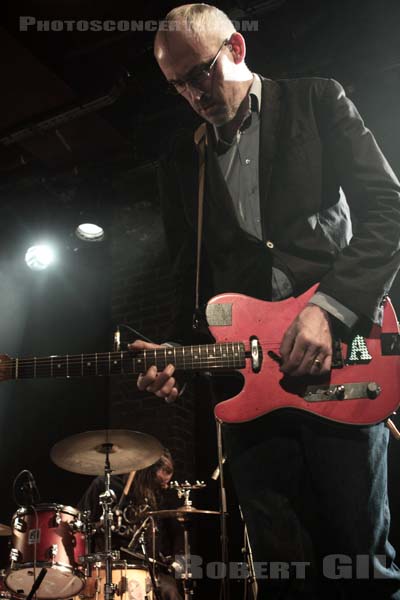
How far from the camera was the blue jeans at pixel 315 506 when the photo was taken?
1.75 m

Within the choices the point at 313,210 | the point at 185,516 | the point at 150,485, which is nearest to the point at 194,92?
the point at 313,210

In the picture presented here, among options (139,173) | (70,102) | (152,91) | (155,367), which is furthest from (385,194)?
(139,173)

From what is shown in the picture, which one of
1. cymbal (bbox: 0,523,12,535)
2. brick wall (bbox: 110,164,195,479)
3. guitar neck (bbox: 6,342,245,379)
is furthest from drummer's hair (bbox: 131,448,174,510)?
guitar neck (bbox: 6,342,245,379)

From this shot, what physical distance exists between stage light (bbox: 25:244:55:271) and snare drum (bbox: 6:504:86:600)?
7.76 ft

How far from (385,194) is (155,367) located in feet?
2.89

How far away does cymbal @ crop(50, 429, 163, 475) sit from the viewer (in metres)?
4.22

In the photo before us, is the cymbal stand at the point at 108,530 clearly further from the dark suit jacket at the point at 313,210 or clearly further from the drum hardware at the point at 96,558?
the dark suit jacket at the point at 313,210

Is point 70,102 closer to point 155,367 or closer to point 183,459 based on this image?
point 183,459

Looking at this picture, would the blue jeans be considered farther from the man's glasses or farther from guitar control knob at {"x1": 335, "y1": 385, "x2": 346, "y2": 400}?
the man's glasses

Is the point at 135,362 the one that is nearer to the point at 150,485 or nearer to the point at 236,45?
the point at 236,45

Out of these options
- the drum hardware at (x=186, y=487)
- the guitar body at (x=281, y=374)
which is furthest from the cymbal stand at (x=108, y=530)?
the guitar body at (x=281, y=374)

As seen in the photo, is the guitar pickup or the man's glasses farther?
the man's glasses

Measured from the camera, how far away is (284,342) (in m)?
1.96

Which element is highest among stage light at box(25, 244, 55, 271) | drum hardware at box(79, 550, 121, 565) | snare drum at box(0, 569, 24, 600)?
stage light at box(25, 244, 55, 271)
